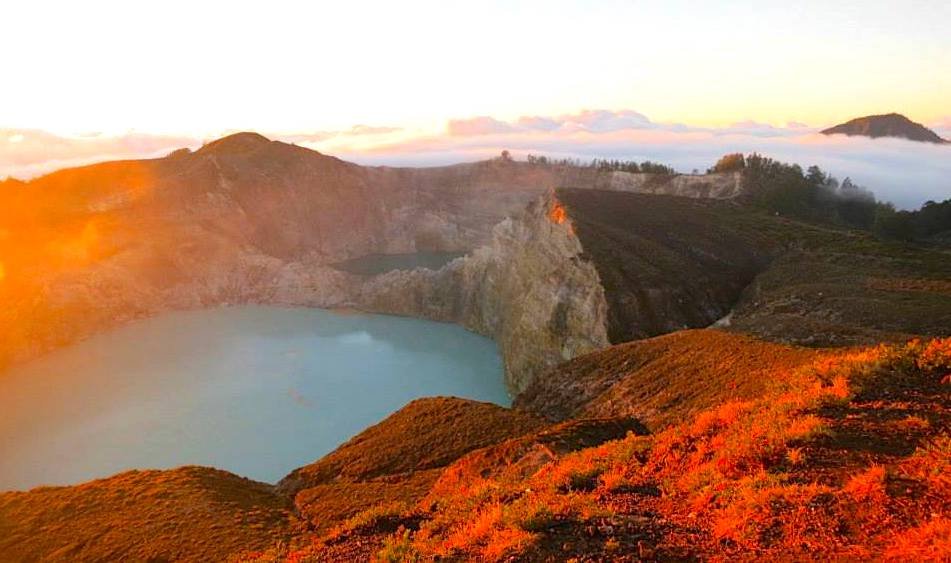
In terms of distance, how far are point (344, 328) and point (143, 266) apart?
29.4 meters

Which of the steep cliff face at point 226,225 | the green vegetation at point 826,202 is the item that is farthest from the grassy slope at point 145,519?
the green vegetation at point 826,202

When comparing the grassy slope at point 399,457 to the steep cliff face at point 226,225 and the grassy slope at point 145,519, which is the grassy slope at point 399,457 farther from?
the steep cliff face at point 226,225

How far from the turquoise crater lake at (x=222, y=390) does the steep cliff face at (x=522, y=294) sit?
2636 mm

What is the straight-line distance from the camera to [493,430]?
21.1 m

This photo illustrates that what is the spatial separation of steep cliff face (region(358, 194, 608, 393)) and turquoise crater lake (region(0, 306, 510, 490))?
8.65 feet

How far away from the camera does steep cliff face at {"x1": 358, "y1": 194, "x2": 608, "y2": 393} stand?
39.0m

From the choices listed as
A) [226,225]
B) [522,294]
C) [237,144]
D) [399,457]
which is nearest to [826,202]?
[522,294]

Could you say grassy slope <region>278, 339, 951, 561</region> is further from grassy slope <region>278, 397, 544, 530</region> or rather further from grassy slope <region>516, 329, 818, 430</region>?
grassy slope <region>516, 329, 818, 430</region>

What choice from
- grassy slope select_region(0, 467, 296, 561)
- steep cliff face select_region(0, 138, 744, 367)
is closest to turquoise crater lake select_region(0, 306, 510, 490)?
steep cliff face select_region(0, 138, 744, 367)

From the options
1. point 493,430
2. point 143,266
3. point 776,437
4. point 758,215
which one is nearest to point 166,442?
point 493,430

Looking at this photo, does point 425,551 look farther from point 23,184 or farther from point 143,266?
point 23,184

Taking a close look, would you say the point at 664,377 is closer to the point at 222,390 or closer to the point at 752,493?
the point at 752,493

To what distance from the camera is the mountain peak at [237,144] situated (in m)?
98.9

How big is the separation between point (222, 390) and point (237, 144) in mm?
74201
